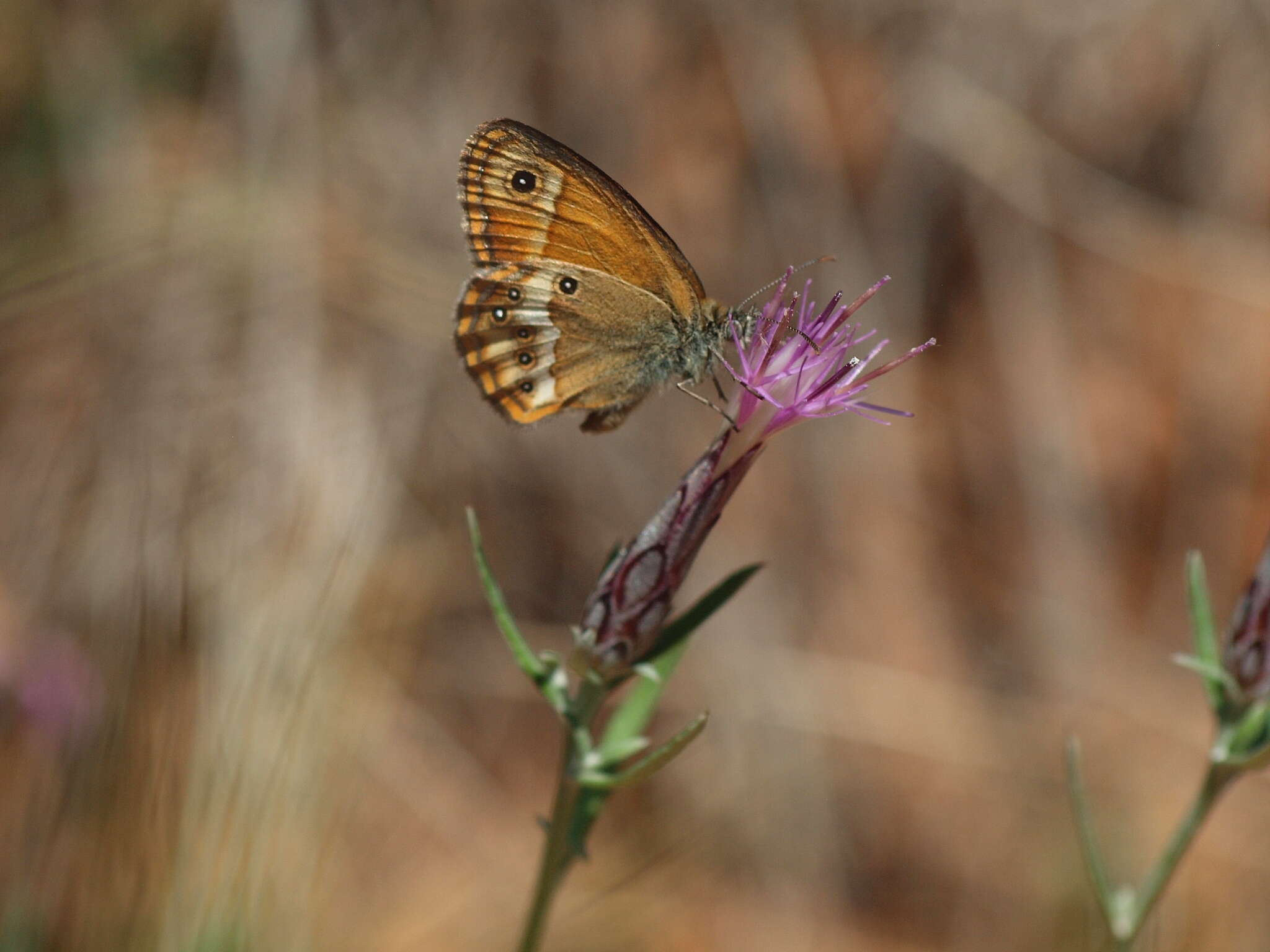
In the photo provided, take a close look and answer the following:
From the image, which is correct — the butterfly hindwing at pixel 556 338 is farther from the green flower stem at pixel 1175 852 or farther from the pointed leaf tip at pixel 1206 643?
the green flower stem at pixel 1175 852

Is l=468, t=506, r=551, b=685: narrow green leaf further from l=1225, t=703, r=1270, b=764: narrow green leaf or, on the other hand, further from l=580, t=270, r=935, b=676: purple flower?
l=1225, t=703, r=1270, b=764: narrow green leaf

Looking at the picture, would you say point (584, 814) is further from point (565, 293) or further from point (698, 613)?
point (565, 293)

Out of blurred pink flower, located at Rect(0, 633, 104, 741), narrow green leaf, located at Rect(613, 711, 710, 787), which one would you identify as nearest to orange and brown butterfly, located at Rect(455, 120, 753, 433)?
narrow green leaf, located at Rect(613, 711, 710, 787)

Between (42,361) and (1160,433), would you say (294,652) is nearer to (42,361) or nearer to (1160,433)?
(42,361)

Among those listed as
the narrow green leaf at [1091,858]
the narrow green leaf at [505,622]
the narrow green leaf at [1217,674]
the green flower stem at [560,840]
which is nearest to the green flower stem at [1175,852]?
the narrow green leaf at [1091,858]

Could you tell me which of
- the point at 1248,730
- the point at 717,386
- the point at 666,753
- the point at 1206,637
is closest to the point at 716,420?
the point at 717,386

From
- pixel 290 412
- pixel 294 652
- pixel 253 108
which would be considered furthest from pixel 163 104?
pixel 294 652

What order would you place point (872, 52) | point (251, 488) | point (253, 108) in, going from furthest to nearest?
point (872, 52) < point (253, 108) < point (251, 488)
